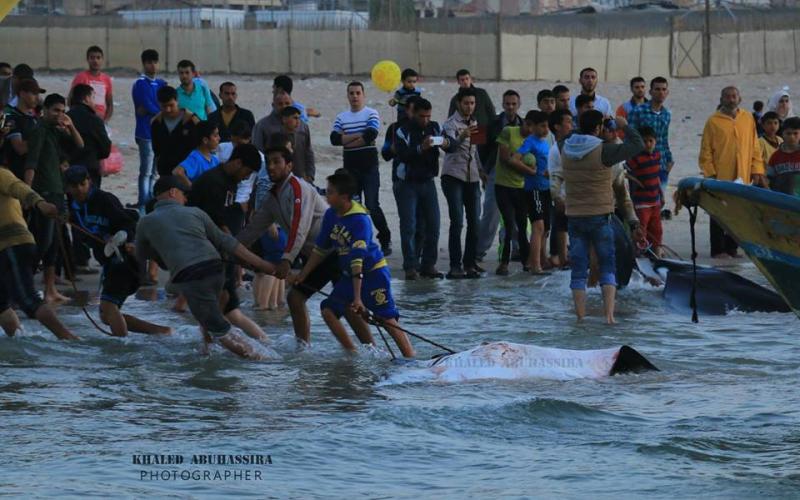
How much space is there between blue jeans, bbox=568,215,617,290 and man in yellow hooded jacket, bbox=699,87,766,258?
4.57 m

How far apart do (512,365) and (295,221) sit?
2004mm

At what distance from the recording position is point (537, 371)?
1068 centimetres

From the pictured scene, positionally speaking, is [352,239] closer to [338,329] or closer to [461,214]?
[338,329]

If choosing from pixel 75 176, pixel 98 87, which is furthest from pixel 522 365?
pixel 98 87

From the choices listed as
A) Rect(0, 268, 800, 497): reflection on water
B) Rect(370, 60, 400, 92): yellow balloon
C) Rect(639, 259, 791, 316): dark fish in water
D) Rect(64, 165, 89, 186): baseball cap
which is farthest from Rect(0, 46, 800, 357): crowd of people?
Rect(370, 60, 400, 92): yellow balloon

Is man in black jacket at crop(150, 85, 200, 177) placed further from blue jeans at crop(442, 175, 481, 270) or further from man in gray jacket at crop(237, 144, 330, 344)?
man in gray jacket at crop(237, 144, 330, 344)

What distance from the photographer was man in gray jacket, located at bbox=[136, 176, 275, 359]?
10.6 metres

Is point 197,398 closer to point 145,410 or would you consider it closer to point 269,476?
point 145,410

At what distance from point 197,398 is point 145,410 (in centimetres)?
50

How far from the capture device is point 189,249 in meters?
10.6

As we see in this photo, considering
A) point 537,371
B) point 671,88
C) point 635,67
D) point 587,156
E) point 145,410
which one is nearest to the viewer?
point 145,410

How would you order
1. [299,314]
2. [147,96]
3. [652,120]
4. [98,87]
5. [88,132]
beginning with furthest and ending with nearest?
[98,87] < [652,120] < [147,96] < [88,132] < [299,314]

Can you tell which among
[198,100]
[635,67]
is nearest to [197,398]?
[198,100]

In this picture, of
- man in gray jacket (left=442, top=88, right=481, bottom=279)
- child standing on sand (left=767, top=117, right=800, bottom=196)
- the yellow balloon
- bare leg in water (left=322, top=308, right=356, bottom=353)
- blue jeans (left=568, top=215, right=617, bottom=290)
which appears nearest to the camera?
bare leg in water (left=322, top=308, right=356, bottom=353)
